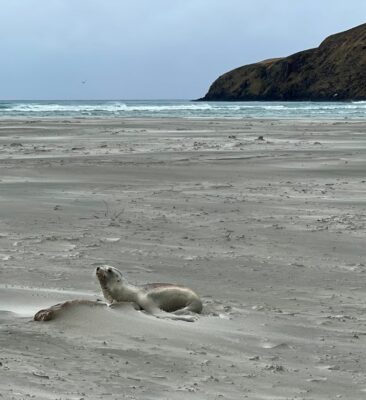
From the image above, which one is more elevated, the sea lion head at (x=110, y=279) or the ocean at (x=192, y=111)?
the sea lion head at (x=110, y=279)

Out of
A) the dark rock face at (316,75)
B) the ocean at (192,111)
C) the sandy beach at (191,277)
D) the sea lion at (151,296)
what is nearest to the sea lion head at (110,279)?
the sea lion at (151,296)

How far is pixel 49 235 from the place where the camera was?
768cm

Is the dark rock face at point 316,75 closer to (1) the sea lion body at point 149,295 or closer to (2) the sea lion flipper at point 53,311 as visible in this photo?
(1) the sea lion body at point 149,295

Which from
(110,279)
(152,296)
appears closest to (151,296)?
(152,296)

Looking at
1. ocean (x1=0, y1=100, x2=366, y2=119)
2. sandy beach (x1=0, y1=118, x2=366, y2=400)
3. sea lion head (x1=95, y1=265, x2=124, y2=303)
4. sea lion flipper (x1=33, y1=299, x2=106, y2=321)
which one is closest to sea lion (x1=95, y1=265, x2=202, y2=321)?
sea lion head (x1=95, y1=265, x2=124, y2=303)

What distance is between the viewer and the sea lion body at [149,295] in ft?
16.8

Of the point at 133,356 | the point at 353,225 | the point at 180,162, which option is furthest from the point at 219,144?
the point at 133,356

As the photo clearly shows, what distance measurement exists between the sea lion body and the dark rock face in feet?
370

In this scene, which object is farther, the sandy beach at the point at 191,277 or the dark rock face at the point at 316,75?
the dark rock face at the point at 316,75

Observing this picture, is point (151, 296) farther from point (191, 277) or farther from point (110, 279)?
point (191, 277)

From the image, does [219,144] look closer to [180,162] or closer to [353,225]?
[180,162]

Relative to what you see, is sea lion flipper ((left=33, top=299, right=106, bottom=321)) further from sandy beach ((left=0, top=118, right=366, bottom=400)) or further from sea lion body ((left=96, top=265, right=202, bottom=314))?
sea lion body ((left=96, top=265, right=202, bottom=314))

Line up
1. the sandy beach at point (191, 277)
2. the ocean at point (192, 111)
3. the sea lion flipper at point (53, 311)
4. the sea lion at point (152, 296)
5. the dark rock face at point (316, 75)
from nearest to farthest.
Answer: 1. the sandy beach at point (191, 277)
2. the sea lion flipper at point (53, 311)
3. the sea lion at point (152, 296)
4. the ocean at point (192, 111)
5. the dark rock face at point (316, 75)

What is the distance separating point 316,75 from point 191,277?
4992 inches
